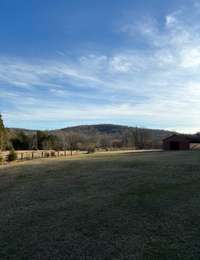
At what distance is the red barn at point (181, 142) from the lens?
2060 inches

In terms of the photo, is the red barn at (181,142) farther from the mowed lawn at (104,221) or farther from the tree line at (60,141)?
the mowed lawn at (104,221)

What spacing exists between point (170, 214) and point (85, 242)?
296 cm

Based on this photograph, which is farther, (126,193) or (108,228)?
(126,193)

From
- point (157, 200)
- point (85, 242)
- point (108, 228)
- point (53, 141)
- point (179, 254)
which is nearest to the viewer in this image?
point (179, 254)

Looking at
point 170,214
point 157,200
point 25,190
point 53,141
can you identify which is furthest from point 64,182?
point 53,141

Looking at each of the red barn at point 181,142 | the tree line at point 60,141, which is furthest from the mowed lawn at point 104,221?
the red barn at point 181,142

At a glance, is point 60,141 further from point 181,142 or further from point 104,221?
point 104,221

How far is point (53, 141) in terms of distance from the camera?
70312mm

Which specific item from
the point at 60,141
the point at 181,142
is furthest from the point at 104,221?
the point at 60,141

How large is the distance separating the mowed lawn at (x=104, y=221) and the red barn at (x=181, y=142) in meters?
40.0

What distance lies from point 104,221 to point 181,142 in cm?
4706

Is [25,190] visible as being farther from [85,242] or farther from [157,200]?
[85,242]

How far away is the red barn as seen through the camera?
52.3 metres

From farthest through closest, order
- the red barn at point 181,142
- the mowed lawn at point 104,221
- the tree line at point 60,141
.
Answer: the tree line at point 60,141
the red barn at point 181,142
the mowed lawn at point 104,221
